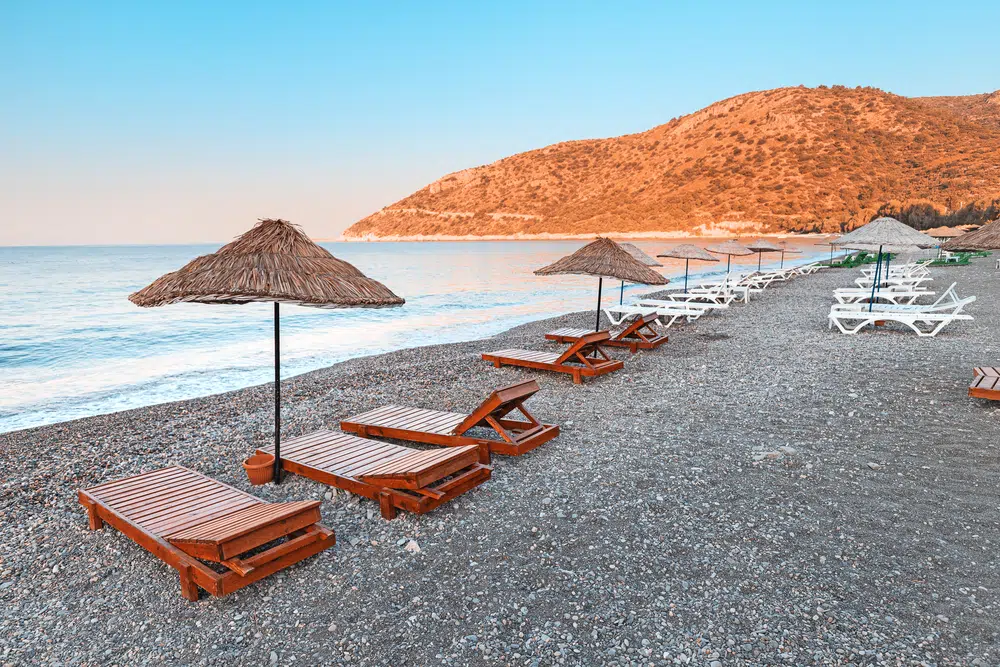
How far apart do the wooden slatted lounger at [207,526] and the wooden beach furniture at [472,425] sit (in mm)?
1551

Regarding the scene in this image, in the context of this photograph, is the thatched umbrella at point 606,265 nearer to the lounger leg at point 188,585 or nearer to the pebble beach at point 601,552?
the pebble beach at point 601,552

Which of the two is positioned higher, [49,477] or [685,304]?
[685,304]

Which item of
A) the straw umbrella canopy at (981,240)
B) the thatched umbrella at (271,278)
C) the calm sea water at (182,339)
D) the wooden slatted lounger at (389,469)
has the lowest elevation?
the calm sea water at (182,339)

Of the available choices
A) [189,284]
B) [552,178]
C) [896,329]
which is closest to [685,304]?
[896,329]

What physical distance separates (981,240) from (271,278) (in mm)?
7946

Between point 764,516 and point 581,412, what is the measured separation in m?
2.57

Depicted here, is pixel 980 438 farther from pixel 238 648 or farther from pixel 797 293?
pixel 797 293

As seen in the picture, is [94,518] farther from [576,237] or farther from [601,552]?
[576,237]

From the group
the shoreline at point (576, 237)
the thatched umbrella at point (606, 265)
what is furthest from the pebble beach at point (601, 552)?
the shoreline at point (576, 237)

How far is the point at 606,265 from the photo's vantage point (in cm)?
857

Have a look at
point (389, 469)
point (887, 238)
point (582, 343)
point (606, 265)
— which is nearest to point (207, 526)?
point (389, 469)

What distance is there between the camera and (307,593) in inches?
118

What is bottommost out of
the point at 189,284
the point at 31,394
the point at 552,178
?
the point at 31,394

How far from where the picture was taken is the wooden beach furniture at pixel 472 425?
184 inches
